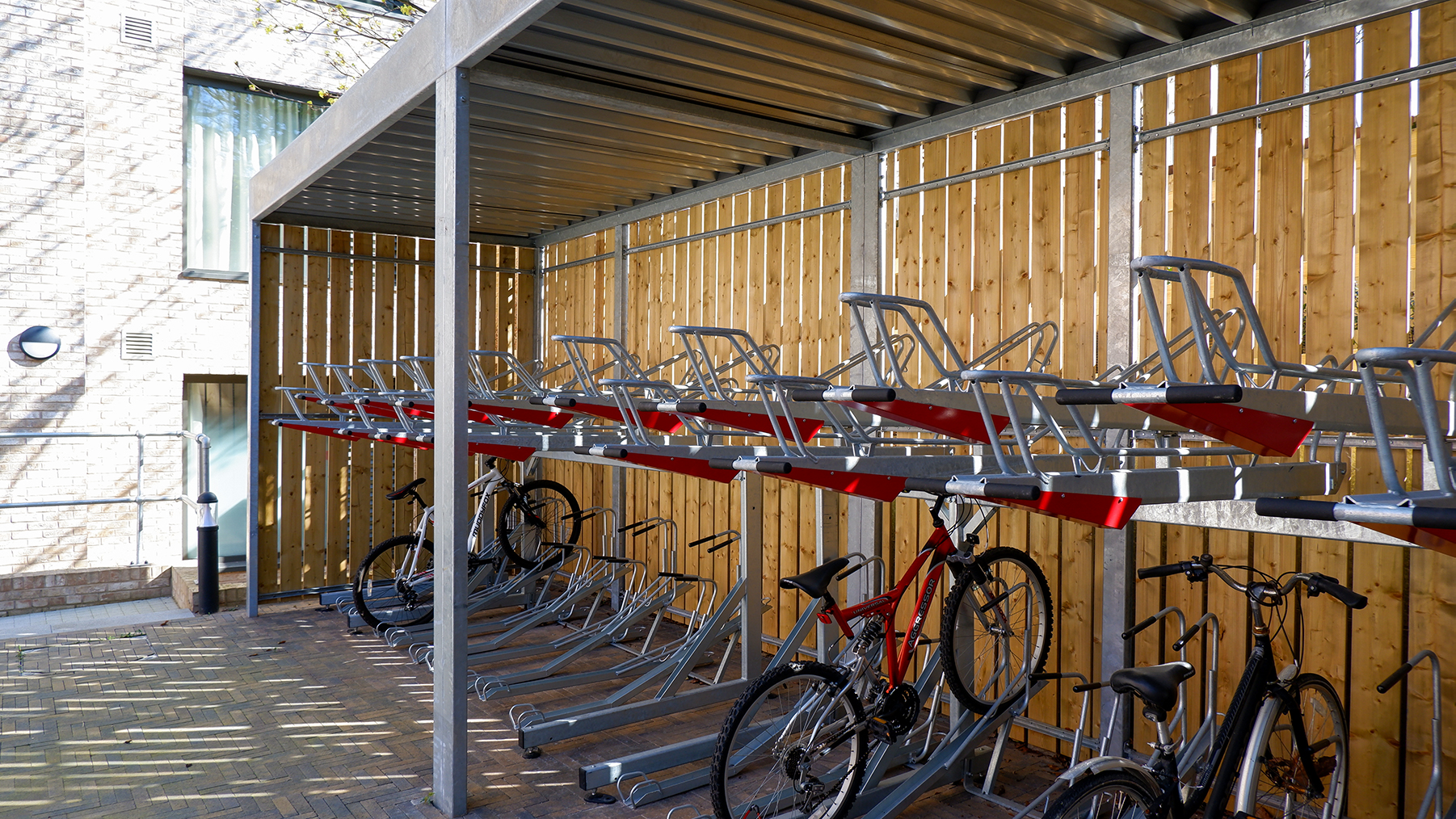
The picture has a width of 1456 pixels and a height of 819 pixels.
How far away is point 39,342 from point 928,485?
28.6 feet

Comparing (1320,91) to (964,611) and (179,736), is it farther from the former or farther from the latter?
(179,736)

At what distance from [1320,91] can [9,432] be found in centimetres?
975

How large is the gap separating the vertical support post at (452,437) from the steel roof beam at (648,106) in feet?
0.95

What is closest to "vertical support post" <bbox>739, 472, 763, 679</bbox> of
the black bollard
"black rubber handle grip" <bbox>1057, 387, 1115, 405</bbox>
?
"black rubber handle grip" <bbox>1057, 387, 1115, 405</bbox>

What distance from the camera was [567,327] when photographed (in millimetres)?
9328

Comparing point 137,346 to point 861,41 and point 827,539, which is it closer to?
point 827,539

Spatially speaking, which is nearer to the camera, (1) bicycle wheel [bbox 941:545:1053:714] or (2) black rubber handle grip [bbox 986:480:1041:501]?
(2) black rubber handle grip [bbox 986:480:1041:501]

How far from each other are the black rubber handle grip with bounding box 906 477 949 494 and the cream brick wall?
27.9 feet

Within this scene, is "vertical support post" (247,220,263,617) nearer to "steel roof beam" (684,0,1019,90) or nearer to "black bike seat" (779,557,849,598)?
"steel roof beam" (684,0,1019,90)

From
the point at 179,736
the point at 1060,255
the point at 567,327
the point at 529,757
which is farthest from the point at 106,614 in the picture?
the point at 1060,255

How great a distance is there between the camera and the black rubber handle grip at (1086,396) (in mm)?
2139

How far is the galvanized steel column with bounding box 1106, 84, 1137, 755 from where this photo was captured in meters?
4.33

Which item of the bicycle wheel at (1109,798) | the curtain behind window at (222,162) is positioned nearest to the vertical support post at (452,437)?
the bicycle wheel at (1109,798)

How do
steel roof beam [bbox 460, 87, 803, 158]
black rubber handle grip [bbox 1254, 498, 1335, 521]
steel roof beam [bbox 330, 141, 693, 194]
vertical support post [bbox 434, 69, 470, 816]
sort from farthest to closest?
steel roof beam [bbox 330, 141, 693, 194], steel roof beam [bbox 460, 87, 803, 158], vertical support post [bbox 434, 69, 470, 816], black rubber handle grip [bbox 1254, 498, 1335, 521]
